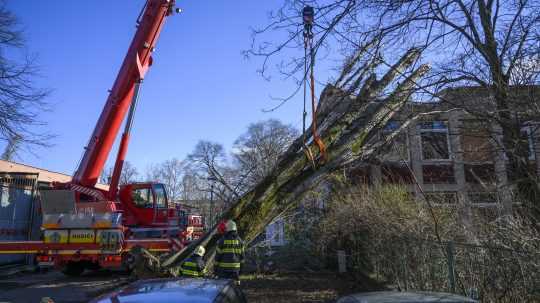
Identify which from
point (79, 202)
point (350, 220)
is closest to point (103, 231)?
point (79, 202)

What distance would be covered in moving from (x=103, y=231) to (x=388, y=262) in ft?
24.0

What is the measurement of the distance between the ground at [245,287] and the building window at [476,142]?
3740 mm

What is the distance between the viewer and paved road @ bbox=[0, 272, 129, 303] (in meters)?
9.55

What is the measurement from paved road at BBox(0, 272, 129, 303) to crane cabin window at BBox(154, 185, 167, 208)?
2.45 metres

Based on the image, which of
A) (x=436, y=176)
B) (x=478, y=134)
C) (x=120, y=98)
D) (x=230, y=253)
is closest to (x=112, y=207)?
(x=120, y=98)

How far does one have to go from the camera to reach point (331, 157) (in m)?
8.56

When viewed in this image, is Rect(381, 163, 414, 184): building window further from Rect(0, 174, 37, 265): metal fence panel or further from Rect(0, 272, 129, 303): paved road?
Rect(0, 174, 37, 265): metal fence panel

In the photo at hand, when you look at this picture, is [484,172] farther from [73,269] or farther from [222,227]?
[73,269]

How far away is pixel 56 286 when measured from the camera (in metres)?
11.2

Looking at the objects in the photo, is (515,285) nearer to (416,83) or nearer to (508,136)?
(508,136)

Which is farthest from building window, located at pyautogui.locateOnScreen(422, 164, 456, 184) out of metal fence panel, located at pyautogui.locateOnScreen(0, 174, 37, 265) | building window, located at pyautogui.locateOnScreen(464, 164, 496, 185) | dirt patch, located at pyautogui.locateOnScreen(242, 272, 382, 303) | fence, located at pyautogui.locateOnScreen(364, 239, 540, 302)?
metal fence panel, located at pyautogui.locateOnScreen(0, 174, 37, 265)

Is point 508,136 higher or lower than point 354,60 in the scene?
lower

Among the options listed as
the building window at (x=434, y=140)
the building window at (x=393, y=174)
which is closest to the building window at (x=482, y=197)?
the building window at (x=434, y=140)

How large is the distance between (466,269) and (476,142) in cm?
206
